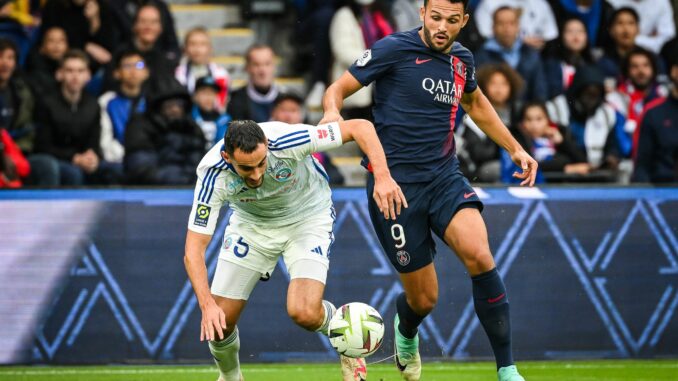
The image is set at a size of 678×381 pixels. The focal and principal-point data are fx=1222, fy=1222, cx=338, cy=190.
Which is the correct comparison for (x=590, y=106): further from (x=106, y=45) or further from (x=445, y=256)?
(x=106, y=45)

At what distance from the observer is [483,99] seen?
348 inches

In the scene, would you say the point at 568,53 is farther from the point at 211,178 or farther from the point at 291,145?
the point at 211,178

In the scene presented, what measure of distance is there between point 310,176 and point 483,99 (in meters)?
1.37

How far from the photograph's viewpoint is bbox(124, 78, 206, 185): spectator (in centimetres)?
1240

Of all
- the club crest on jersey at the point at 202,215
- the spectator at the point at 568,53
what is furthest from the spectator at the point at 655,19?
the club crest on jersey at the point at 202,215

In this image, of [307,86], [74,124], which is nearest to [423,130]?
[74,124]

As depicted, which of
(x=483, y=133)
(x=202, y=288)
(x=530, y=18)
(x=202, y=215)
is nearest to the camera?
(x=202, y=288)

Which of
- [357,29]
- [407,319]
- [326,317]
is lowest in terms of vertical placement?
[407,319]

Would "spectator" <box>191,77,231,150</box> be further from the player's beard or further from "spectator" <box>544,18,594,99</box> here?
the player's beard

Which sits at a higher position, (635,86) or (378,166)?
(378,166)

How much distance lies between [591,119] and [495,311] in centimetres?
615

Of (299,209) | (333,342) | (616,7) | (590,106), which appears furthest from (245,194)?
(616,7)

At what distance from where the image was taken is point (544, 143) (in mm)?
12938

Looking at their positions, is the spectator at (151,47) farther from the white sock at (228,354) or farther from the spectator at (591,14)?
the white sock at (228,354)
